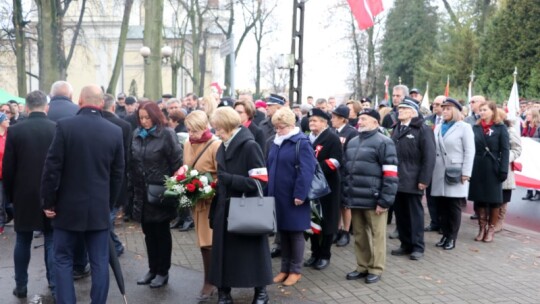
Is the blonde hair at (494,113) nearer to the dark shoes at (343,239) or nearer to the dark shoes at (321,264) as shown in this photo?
the dark shoes at (343,239)

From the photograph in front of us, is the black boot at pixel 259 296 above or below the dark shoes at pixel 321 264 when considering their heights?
above

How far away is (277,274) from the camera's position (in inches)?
271

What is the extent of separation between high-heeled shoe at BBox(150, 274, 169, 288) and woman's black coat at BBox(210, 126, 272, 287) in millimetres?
1035

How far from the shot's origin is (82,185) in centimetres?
493

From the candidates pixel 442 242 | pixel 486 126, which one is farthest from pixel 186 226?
pixel 486 126

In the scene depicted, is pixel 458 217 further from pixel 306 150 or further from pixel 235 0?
pixel 235 0

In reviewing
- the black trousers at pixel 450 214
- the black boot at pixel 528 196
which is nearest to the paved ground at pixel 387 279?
the black trousers at pixel 450 214

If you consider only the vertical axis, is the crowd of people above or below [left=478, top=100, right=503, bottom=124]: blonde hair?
below

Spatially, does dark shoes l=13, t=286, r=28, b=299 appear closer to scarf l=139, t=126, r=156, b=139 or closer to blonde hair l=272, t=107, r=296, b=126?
scarf l=139, t=126, r=156, b=139

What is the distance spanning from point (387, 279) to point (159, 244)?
8.75 feet

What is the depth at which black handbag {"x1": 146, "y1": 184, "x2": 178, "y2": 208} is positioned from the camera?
5973 mm

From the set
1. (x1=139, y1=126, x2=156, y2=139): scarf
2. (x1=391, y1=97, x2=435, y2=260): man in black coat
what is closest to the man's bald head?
(x1=139, y1=126, x2=156, y2=139): scarf

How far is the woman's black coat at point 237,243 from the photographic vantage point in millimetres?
5445

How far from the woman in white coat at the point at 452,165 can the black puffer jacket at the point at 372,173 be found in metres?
1.92
